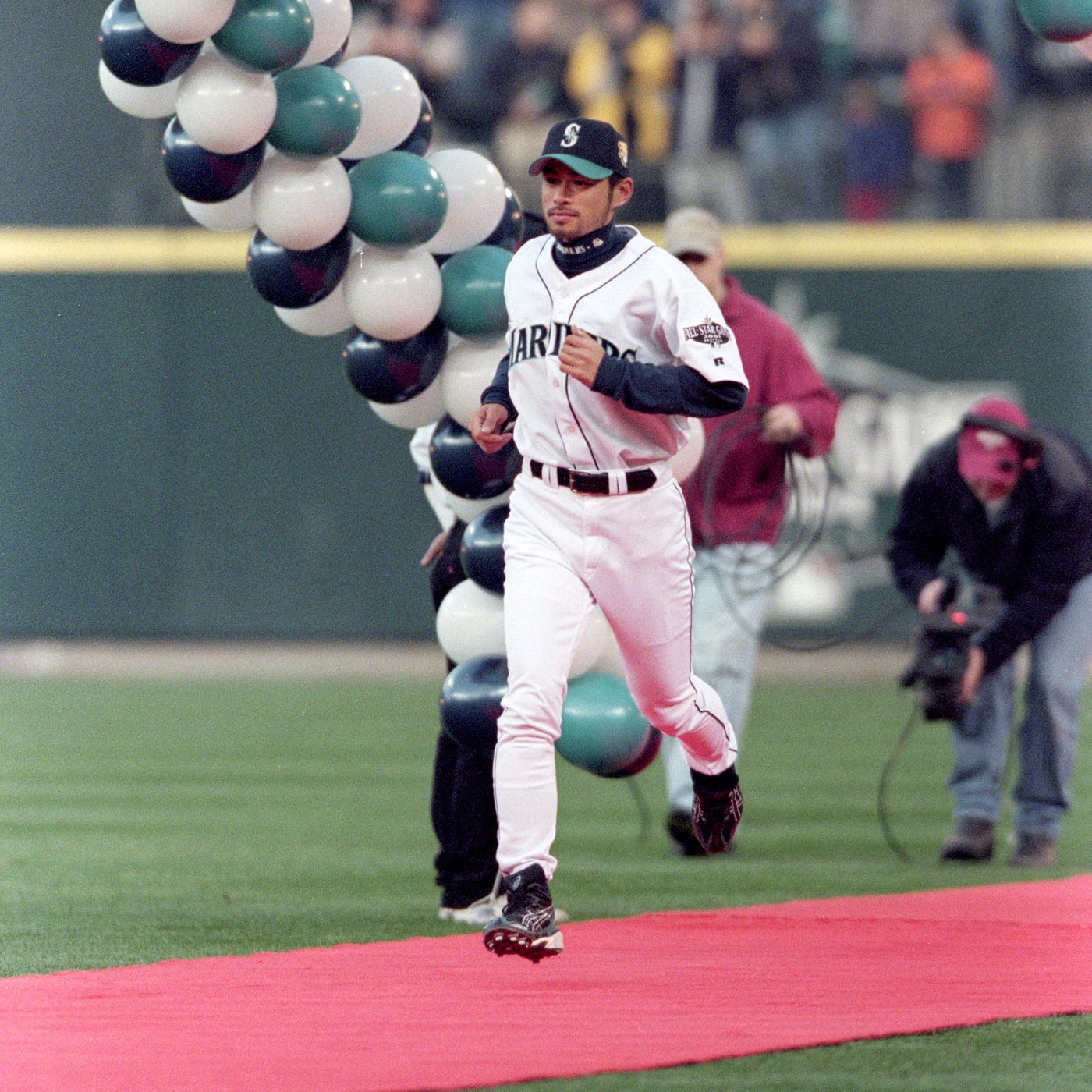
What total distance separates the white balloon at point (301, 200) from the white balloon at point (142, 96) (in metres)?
0.35

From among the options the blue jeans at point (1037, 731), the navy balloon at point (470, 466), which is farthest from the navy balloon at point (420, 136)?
the blue jeans at point (1037, 731)

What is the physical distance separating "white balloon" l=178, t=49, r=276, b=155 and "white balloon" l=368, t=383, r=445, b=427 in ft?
2.99

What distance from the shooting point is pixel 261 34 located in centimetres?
557

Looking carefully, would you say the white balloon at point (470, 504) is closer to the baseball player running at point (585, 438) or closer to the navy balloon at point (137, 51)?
the baseball player running at point (585, 438)

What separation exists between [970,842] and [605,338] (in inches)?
129

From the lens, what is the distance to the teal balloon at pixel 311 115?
18.9 feet

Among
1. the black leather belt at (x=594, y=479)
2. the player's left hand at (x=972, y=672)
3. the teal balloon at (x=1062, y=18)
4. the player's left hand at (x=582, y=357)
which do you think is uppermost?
the teal balloon at (x=1062, y=18)

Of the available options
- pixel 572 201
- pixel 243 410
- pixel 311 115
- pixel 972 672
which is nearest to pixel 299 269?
pixel 311 115

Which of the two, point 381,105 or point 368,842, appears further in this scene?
point 368,842

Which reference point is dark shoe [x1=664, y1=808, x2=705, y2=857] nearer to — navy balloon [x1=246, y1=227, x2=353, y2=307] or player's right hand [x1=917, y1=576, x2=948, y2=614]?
player's right hand [x1=917, y1=576, x2=948, y2=614]

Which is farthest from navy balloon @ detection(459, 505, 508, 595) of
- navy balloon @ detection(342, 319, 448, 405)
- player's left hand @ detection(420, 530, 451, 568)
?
navy balloon @ detection(342, 319, 448, 405)

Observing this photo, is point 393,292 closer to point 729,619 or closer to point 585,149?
point 585,149

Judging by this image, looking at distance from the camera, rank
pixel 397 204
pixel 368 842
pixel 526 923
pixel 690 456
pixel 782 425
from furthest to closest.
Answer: pixel 368 842 → pixel 782 425 → pixel 690 456 → pixel 397 204 → pixel 526 923

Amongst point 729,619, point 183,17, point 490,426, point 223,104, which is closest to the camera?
point 490,426
